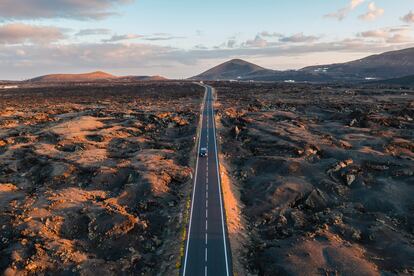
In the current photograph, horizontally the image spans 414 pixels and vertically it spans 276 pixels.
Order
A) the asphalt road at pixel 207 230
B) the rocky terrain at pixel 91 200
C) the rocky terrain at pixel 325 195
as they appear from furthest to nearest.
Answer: the rocky terrain at pixel 325 195, the rocky terrain at pixel 91 200, the asphalt road at pixel 207 230

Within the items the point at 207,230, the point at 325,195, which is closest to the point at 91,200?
the point at 207,230

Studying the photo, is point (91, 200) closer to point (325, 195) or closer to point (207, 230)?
point (207, 230)

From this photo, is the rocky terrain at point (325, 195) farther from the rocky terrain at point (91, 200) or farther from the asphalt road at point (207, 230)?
the rocky terrain at point (91, 200)

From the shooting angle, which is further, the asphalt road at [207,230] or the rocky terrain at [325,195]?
the rocky terrain at [325,195]

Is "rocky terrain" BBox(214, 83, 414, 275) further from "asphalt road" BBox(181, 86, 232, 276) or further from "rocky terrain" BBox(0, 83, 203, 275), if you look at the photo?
"rocky terrain" BBox(0, 83, 203, 275)

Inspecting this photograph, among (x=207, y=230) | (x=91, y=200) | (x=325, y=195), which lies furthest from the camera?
(x=325, y=195)

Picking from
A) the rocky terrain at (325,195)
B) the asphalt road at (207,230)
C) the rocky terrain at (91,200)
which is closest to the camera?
the asphalt road at (207,230)

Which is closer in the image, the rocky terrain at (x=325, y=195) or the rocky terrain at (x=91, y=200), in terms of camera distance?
the rocky terrain at (x=91, y=200)

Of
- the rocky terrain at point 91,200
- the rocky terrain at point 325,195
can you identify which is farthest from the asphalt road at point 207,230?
the rocky terrain at point 325,195
